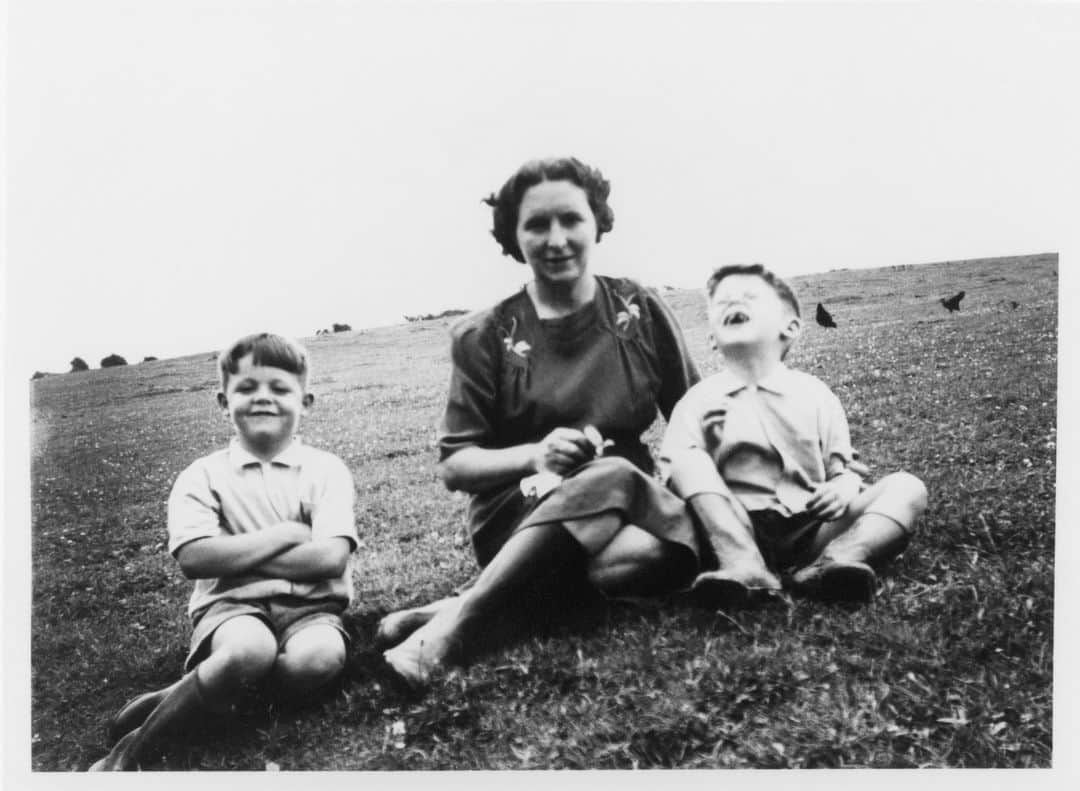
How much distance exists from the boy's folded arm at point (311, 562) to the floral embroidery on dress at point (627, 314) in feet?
4.78

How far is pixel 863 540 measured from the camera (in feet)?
13.3

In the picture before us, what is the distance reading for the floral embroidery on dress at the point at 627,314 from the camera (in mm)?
4305

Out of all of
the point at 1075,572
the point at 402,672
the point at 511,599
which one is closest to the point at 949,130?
the point at 1075,572

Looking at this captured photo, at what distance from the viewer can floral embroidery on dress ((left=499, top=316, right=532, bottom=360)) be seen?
4285 mm

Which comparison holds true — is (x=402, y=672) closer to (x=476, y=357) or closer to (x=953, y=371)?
(x=476, y=357)

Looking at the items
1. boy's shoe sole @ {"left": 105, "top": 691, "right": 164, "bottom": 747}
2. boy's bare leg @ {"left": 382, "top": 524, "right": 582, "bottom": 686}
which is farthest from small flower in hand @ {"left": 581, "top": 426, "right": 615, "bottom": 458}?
boy's shoe sole @ {"left": 105, "top": 691, "right": 164, "bottom": 747}

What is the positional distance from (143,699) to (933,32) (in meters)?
4.42

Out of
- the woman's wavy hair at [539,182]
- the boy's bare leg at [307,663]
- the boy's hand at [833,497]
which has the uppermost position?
the woman's wavy hair at [539,182]

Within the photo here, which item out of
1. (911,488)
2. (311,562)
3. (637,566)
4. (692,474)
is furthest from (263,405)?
(911,488)

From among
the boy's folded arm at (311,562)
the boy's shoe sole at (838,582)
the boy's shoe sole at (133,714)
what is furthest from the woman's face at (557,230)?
the boy's shoe sole at (133,714)

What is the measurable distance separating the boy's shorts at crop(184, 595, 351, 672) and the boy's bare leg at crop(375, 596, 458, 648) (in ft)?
0.46

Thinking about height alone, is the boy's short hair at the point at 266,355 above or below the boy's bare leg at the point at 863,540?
above

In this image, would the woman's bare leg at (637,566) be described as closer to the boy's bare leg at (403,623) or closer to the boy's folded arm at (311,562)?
the boy's bare leg at (403,623)

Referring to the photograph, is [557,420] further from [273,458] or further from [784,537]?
[273,458]
